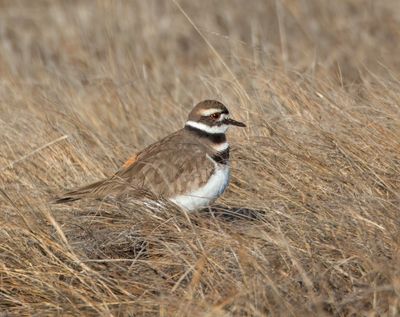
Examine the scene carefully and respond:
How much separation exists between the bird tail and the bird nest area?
5cm

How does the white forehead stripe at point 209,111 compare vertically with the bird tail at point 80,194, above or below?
above

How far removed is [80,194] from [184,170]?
25.4 inches

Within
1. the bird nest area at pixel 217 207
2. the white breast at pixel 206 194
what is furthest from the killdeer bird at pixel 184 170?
the bird nest area at pixel 217 207

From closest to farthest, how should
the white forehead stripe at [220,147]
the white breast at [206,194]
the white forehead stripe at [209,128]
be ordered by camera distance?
the white breast at [206,194], the white forehead stripe at [220,147], the white forehead stripe at [209,128]

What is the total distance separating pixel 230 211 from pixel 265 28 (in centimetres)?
704

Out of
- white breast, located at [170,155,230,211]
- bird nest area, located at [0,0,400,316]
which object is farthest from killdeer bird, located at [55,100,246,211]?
bird nest area, located at [0,0,400,316]

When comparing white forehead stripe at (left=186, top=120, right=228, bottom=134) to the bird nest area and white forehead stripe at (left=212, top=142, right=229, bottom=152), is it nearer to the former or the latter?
white forehead stripe at (left=212, top=142, right=229, bottom=152)

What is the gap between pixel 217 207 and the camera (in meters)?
5.61

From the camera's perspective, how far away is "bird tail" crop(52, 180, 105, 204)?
5.61 m

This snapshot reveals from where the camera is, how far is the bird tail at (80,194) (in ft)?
18.4

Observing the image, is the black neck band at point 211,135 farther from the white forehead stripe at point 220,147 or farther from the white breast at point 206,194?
the white breast at point 206,194

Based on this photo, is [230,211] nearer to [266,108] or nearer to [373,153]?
[373,153]

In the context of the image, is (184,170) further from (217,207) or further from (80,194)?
(80,194)

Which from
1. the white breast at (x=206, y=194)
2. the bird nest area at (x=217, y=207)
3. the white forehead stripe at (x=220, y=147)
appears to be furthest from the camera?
the white forehead stripe at (x=220, y=147)
